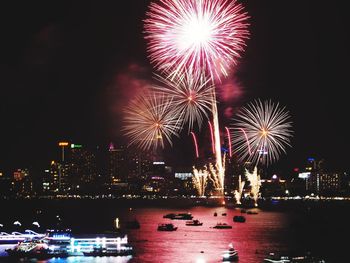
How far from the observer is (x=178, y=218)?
5809 cm

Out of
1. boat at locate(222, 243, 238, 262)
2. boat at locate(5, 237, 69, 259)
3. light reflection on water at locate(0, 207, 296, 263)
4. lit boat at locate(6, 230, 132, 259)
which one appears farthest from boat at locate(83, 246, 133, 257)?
boat at locate(222, 243, 238, 262)

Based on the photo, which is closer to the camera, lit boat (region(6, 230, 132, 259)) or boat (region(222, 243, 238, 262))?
boat (region(222, 243, 238, 262))

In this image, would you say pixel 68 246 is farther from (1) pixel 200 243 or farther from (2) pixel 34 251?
(1) pixel 200 243

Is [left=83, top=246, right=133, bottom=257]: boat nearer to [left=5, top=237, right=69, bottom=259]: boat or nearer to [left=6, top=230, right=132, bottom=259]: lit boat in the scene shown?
[left=6, top=230, right=132, bottom=259]: lit boat

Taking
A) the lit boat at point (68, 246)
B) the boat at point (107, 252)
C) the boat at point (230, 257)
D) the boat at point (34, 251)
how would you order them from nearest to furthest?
the boat at point (230, 257) < the boat at point (34, 251) < the lit boat at point (68, 246) < the boat at point (107, 252)

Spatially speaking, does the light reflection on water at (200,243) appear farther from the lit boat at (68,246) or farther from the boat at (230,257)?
the lit boat at (68,246)

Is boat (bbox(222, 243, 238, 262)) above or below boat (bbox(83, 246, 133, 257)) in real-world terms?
below

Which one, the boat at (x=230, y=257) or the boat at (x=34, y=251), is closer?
the boat at (x=230, y=257)

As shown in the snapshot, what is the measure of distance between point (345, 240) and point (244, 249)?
1118 centimetres

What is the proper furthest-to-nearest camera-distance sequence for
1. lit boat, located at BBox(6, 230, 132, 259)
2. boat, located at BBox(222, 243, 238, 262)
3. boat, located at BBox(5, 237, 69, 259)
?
lit boat, located at BBox(6, 230, 132, 259)
boat, located at BBox(5, 237, 69, 259)
boat, located at BBox(222, 243, 238, 262)

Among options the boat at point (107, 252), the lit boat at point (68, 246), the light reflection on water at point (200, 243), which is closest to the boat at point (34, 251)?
the lit boat at point (68, 246)

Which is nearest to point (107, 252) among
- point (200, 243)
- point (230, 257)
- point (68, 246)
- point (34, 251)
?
point (68, 246)

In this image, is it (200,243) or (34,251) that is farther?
(200,243)

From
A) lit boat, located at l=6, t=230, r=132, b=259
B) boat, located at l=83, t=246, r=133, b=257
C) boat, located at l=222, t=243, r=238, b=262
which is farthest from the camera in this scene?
boat, located at l=83, t=246, r=133, b=257
